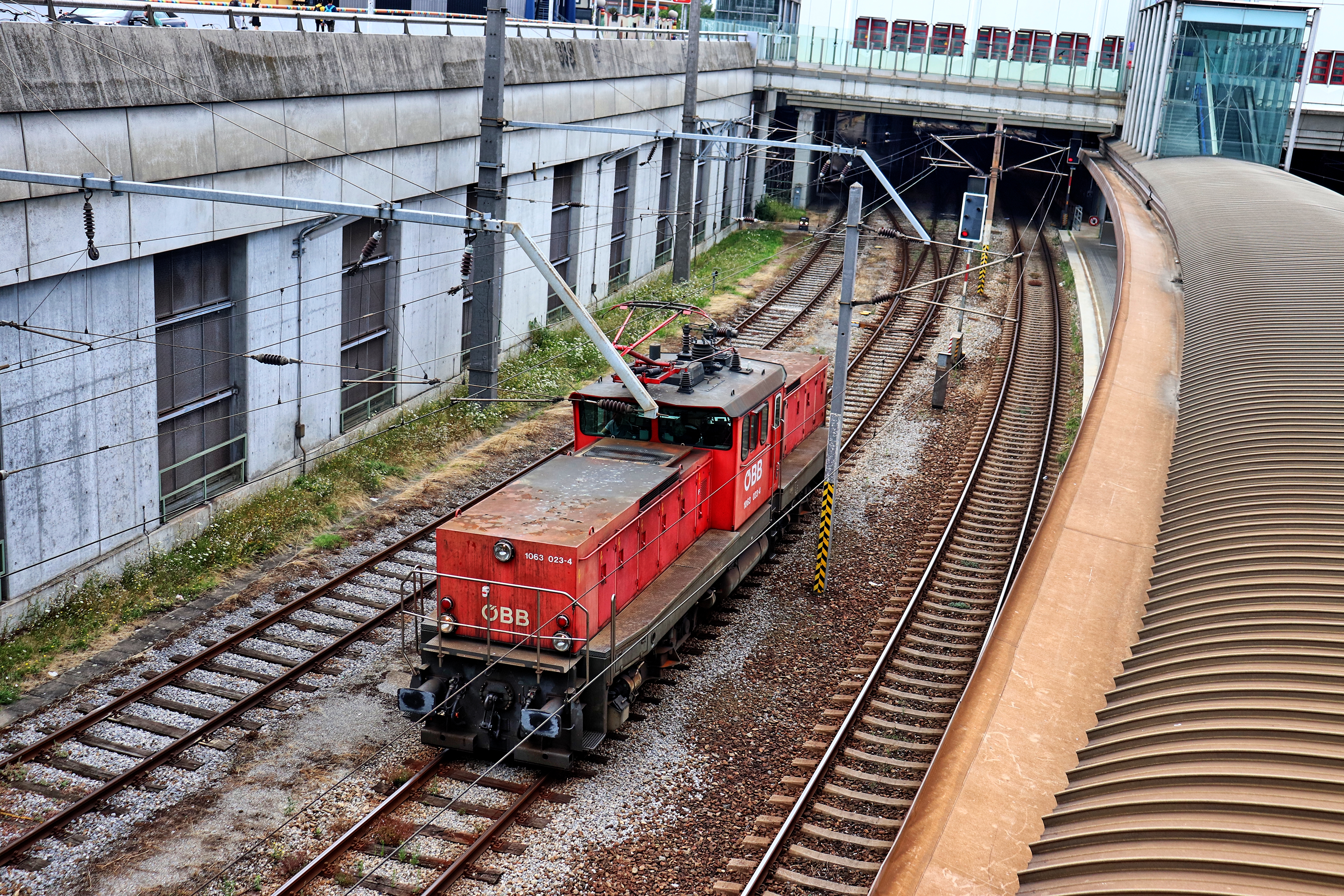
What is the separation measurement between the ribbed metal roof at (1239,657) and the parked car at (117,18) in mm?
14182

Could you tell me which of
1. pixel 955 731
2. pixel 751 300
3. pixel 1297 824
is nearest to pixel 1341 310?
pixel 955 731

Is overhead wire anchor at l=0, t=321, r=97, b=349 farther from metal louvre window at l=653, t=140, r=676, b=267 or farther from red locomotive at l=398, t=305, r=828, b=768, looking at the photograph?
metal louvre window at l=653, t=140, r=676, b=267

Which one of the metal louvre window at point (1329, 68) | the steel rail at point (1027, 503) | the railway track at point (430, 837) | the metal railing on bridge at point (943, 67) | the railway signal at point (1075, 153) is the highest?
the metal louvre window at point (1329, 68)

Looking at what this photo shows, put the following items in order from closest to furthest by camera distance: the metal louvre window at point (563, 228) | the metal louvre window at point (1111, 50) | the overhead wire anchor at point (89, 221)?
the overhead wire anchor at point (89, 221)
the metal louvre window at point (563, 228)
the metal louvre window at point (1111, 50)

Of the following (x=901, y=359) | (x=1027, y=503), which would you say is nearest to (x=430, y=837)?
(x=1027, y=503)

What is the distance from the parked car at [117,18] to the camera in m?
16.8

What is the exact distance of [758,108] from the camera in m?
52.3

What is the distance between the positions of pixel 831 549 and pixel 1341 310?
8.06 meters

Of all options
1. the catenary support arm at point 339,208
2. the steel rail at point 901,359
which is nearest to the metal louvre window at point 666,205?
the steel rail at point 901,359

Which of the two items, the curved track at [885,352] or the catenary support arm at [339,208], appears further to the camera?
the curved track at [885,352]

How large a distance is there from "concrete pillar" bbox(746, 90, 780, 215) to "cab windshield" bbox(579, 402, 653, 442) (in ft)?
122

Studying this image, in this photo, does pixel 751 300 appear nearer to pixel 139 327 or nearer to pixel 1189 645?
pixel 139 327

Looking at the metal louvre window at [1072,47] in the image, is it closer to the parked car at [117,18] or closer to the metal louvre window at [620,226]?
the metal louvre window at [620,226]

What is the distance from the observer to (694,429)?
15375mm
